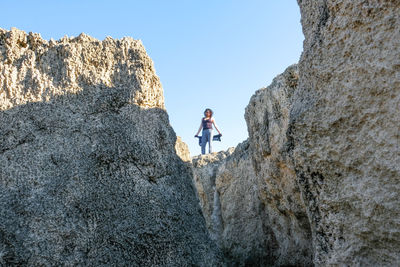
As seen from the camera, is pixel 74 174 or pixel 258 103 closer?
pixel 74 174

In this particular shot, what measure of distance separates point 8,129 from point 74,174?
602 millimetres

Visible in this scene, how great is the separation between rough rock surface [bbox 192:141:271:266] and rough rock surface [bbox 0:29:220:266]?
1808 millimetres

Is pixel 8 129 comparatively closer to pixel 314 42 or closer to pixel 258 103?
pixel 314 42

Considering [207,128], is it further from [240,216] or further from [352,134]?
[352,134]

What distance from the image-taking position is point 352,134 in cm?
223

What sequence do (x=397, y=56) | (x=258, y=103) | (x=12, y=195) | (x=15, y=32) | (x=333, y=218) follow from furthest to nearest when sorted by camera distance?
(x=258, y=103)
(x=15, y=32)
(x=12, y=195)
(x=333, y=218)
(x=397, y=56)

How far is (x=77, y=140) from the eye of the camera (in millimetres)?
3127

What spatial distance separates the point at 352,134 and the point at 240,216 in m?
3.44

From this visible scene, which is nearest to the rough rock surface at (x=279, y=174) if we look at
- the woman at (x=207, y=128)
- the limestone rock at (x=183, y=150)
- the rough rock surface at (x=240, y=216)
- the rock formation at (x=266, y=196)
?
the rock formation at (x=266, y=196)

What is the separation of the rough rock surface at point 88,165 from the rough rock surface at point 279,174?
118cm

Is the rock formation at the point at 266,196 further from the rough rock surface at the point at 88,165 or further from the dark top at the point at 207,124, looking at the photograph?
the dark top at the point at 207,124

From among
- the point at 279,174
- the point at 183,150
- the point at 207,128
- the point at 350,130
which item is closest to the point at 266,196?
the point at 279,174

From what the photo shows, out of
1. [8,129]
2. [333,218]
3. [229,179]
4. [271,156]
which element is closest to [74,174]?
[8,129]

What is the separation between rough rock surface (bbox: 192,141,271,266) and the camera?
4.95 meters
